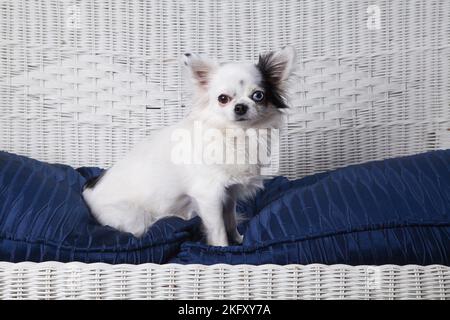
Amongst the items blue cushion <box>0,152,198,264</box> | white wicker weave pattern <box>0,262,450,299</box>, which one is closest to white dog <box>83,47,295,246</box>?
blue cushion <box>0,152,198,264</box>

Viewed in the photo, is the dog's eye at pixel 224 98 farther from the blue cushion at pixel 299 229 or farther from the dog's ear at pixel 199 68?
the blue cushion at pixel 299 229

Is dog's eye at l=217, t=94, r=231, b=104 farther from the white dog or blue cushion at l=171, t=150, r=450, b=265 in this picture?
blue cushion at l=171, t=150, r=450, b=265

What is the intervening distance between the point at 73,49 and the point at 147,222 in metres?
1.03

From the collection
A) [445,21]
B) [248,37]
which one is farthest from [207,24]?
[445,21]

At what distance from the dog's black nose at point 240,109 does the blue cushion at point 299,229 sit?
1.02 ft

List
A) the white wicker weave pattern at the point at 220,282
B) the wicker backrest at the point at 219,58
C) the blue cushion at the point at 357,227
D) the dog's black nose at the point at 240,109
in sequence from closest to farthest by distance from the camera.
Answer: the white wicker weave pattern at the point at 220,282
the blue cushion at the point at 357,227
the dog's black nose at the point at 240,109
the wicker backrest at the point at 219,58

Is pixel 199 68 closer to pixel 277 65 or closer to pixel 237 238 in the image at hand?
pixel 277 65

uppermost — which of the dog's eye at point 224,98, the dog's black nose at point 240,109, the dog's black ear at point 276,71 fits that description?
the dog's black ear at point 276,71

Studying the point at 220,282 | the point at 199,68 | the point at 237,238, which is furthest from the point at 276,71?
the point at 220,282

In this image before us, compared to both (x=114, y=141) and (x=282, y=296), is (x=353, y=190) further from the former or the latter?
(x=114, y=141)

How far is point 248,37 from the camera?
6.77 feet

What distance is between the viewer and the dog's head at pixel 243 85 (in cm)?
144

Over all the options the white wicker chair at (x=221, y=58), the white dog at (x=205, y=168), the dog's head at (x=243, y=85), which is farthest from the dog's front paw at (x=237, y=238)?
the white wicker chair at (x=221, y=58)

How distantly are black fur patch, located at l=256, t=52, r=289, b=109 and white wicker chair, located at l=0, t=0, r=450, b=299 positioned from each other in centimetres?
52
